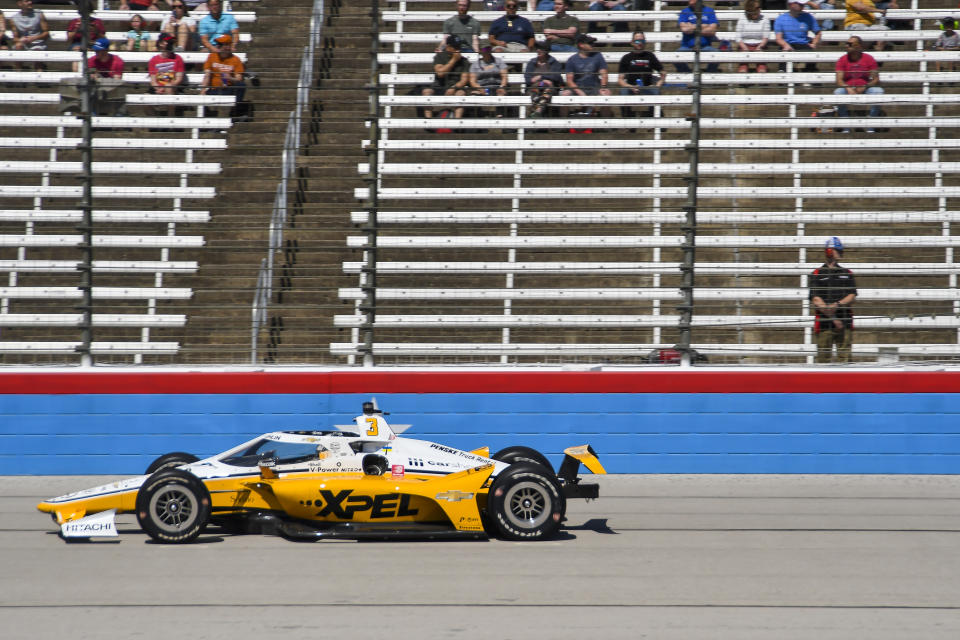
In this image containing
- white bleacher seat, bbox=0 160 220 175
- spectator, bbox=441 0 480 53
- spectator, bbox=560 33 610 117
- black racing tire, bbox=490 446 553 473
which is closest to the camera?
black racing tire, bbox=490 446 553 473

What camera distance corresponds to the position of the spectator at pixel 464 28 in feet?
44.4

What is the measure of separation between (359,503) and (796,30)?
9492mm

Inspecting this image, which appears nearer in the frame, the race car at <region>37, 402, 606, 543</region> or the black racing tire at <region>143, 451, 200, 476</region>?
the race car at <region>37, 402, 606, 543</region>

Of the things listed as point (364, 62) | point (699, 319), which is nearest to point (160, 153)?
point (364, 62)

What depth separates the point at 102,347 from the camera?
11.1 m

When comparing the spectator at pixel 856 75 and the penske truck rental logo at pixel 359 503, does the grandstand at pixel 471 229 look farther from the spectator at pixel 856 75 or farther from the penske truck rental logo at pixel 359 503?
the penske truck rental logo at pixel 359 503

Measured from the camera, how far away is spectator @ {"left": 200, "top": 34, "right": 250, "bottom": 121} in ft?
39.5

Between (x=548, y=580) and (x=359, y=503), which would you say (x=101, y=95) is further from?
(x=548, y=580)

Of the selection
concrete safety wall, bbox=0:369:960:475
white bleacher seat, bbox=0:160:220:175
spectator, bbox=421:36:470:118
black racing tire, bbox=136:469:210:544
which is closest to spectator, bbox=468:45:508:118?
spectator, bbox=421:36:470:118

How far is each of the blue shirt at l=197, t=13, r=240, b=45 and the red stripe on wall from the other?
5.62 metres

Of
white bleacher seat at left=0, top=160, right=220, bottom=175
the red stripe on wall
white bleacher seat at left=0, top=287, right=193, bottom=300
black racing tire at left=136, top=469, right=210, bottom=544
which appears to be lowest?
black racing tire at left=136, top=469, right=210, bottom=544

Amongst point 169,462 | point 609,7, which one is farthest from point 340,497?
point 609,7

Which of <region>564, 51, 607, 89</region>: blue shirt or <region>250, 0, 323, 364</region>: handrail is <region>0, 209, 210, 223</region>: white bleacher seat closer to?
<region>250, 0, 323, 364</region>: handrail

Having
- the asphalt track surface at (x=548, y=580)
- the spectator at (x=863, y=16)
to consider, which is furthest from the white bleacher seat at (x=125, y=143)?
the spectator at (x=863, y=16)
